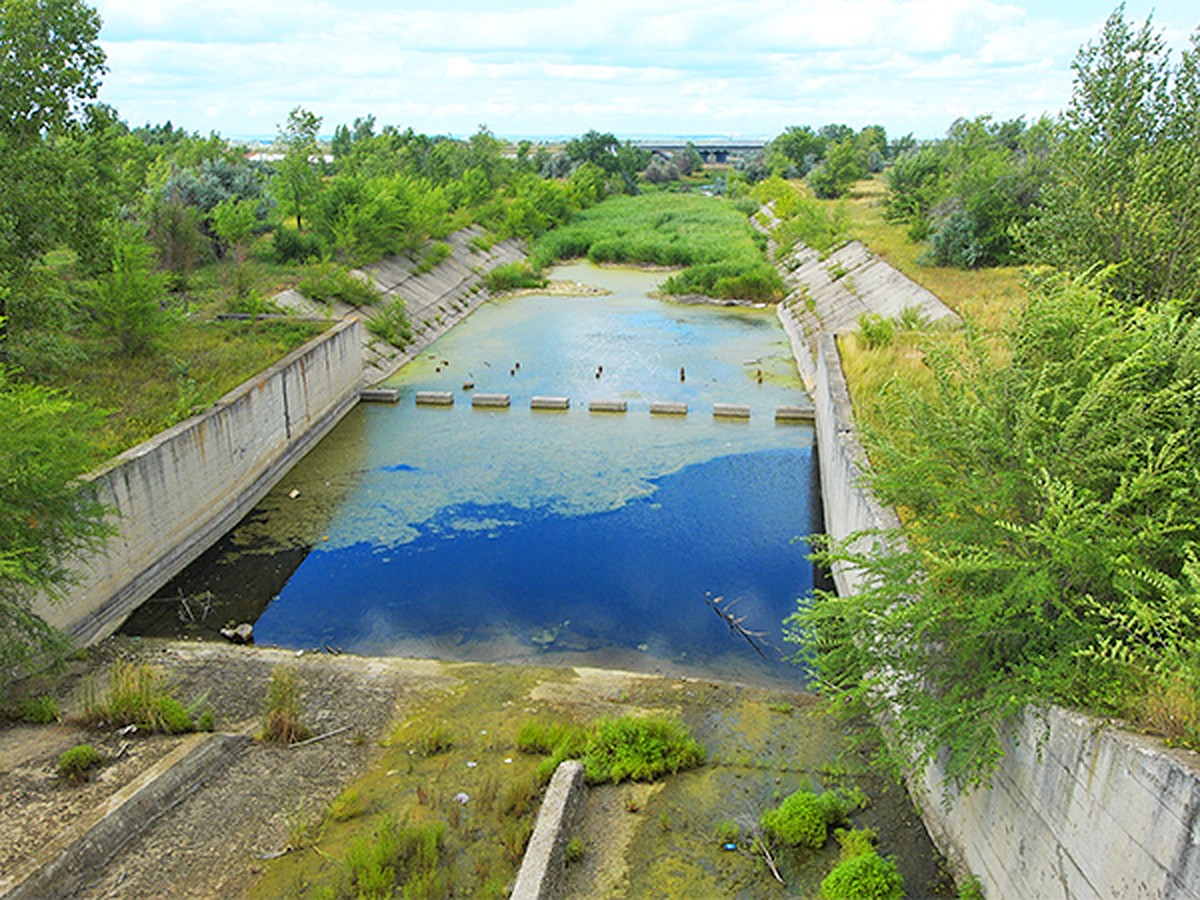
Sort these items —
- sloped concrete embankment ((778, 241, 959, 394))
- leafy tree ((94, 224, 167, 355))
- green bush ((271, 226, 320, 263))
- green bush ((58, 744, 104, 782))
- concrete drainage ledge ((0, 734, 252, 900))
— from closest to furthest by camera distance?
1. concrete drainage ledge ((0, 734, 252, 900))
2. green bush ((58, 744, 104, 782))
3. leafy tree ((94, 224, 167, 355))
4. sloped concrete embankment ((778, 241, 959, 394))
5. green bush ((271, 226, 320, 263))

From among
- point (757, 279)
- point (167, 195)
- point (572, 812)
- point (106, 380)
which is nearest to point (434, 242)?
point (167, 195)

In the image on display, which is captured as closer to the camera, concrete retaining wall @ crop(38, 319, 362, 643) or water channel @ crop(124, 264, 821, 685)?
concrete retaining wall @ crop(38, 319, 362, 643)

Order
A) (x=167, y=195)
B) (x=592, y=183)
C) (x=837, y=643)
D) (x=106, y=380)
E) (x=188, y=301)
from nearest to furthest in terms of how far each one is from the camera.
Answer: (x=837, y=643) → (x=106, y=380) → (x=188, y=301) → (x=167, y=195) → (x=592, y=183)

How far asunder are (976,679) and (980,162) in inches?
1300

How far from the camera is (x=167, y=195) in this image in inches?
1108

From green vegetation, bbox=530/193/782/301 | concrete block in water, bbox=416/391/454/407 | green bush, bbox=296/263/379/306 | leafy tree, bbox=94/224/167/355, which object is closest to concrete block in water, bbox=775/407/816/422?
concrete block in water, bbox=416/391/454/407

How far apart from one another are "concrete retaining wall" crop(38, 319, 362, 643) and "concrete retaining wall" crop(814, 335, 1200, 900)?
33.3 feet

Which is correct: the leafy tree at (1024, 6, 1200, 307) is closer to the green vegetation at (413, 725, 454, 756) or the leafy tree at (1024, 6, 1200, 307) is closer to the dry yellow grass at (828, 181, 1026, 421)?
the dry yellow grass at (828, 181, 1026, 421)

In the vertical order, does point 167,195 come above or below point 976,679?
above

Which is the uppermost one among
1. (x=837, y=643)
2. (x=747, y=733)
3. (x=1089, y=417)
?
(x=1089, y=417)

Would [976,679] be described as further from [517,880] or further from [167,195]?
[167,195]

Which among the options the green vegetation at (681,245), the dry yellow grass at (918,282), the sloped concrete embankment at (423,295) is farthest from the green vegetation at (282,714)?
the green vegetation at (681,245)

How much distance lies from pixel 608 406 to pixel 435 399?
14.9 feet

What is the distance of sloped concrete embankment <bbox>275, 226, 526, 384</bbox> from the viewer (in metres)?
25.2
